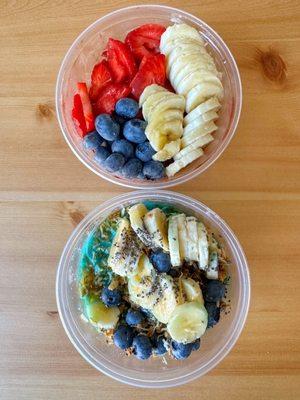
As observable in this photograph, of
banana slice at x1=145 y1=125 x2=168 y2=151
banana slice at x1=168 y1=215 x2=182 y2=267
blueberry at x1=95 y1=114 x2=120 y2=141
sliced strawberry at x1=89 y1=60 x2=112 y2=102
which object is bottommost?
banana slice at x1=168 y1=215 x2=182 y2=267

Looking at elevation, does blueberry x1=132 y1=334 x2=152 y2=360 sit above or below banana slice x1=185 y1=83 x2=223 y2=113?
below

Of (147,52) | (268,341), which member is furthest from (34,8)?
(268,341)

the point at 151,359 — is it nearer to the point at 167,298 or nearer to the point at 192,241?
the point at 167,298

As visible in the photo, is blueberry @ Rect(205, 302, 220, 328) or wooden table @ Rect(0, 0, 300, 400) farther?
wooden table @ Rect(0, 0, 300, 400)

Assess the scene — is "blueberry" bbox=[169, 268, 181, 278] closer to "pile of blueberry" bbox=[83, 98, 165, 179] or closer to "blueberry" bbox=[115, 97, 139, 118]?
"pile of blueberry" bbox=[83, 98, 165, 179]

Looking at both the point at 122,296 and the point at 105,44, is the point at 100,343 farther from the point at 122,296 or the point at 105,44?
the point at 105,44

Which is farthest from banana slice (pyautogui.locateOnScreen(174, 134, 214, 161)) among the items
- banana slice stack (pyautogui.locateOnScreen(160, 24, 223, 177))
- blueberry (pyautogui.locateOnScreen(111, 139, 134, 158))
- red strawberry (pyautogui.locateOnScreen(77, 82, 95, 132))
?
red strawberry (pyautogui.locateOnScreen(77, 82, 95, 132))
